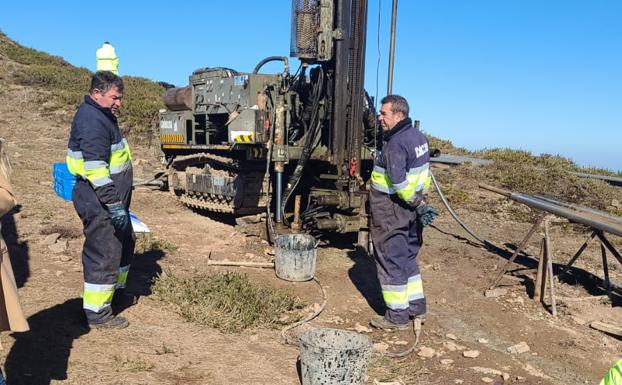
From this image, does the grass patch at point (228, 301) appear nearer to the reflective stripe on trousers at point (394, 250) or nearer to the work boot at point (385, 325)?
the work boot at point (385, 325)

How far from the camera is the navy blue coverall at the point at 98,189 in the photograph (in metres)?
4.34

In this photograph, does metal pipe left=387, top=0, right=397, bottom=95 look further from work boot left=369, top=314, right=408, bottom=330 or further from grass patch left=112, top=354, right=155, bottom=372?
Result: grass patch left=112, top=354, right=155, bottom=372

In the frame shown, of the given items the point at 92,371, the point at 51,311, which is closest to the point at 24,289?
the point at 51,311

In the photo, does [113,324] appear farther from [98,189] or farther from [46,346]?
[98,189]

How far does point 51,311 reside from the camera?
4.88 m

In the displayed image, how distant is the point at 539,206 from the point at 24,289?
5695mm

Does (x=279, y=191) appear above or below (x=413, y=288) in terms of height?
above

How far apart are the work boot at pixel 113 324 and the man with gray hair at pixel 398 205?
90.2 inches

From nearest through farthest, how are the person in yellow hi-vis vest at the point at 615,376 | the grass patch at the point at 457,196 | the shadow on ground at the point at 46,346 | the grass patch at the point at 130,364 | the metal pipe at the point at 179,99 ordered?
the person in yellow hi-vis vest at the point at 615,376 → the shadow on ground at the point at 46,346 → the grass patch at the point at 130,364 → the metal pipe at the point at 179,99 → the grass patch at the point at 457,196

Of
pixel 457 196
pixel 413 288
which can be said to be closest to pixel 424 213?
pixel 413 288

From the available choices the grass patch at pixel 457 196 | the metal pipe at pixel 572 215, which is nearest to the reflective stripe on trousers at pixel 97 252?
the metal pipe at pixel 572 215

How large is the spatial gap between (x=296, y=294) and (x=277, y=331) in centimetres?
111

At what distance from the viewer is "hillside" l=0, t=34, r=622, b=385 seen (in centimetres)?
413

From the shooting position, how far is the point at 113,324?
4672 mm
